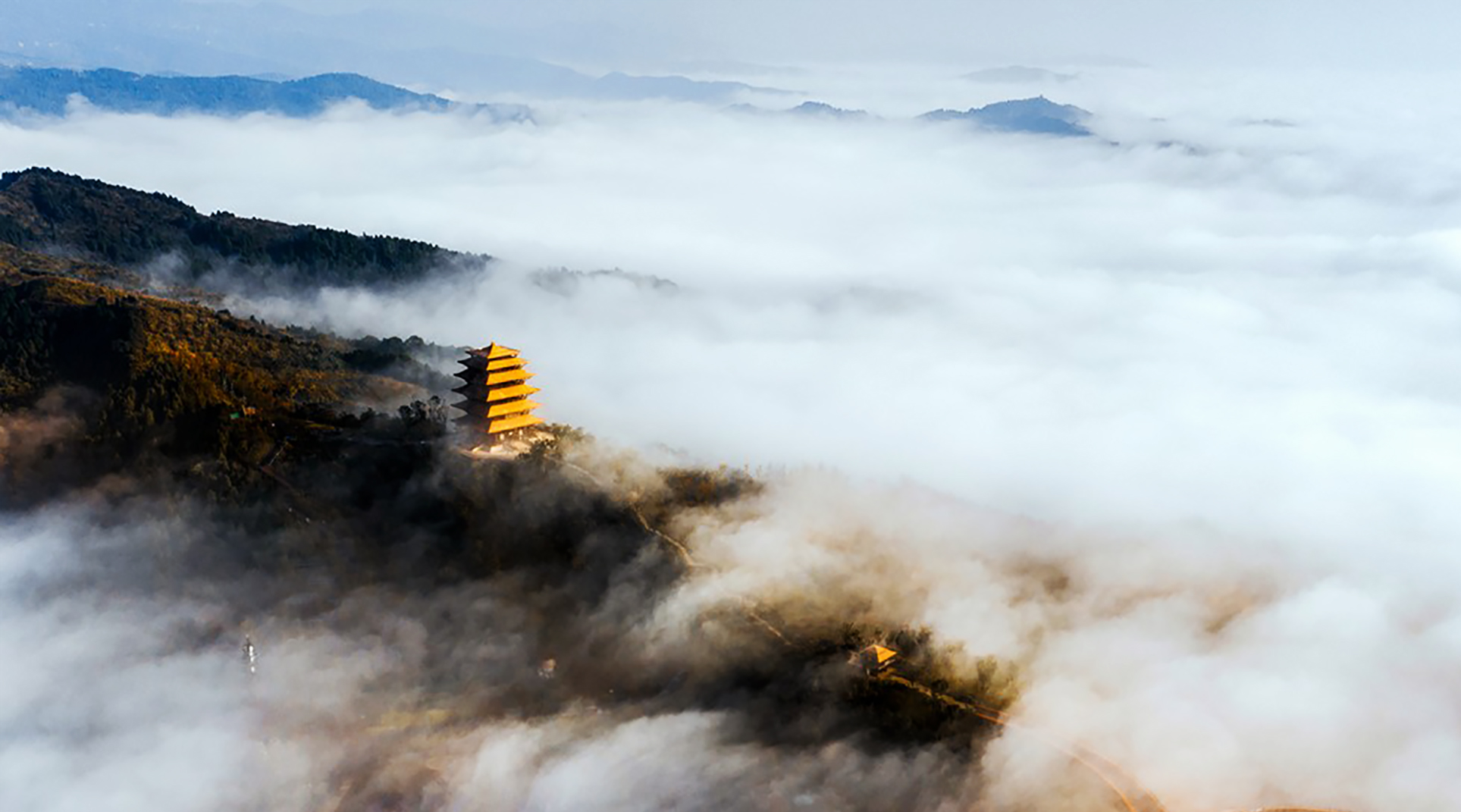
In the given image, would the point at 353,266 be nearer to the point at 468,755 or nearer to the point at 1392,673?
the point at 468,755

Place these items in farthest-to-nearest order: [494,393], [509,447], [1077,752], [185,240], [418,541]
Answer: [185,240], [509,447], [494,393], [418,541], [1077,752]

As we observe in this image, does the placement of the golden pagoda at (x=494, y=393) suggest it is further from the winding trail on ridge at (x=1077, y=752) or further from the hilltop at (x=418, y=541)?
the winding trail on ridge at (x=1077, y=752)

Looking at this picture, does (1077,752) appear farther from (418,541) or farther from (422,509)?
(422,509)

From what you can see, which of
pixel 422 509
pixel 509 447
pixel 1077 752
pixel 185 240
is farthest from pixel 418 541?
pixel 185 240

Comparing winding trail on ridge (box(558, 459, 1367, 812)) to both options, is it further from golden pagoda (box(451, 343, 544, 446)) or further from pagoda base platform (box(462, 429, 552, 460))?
golden pagoda (box(451, 343, 544, 446))

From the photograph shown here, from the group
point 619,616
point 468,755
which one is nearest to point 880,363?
point 619,616

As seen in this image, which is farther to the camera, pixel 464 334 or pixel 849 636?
pixel 464 334
